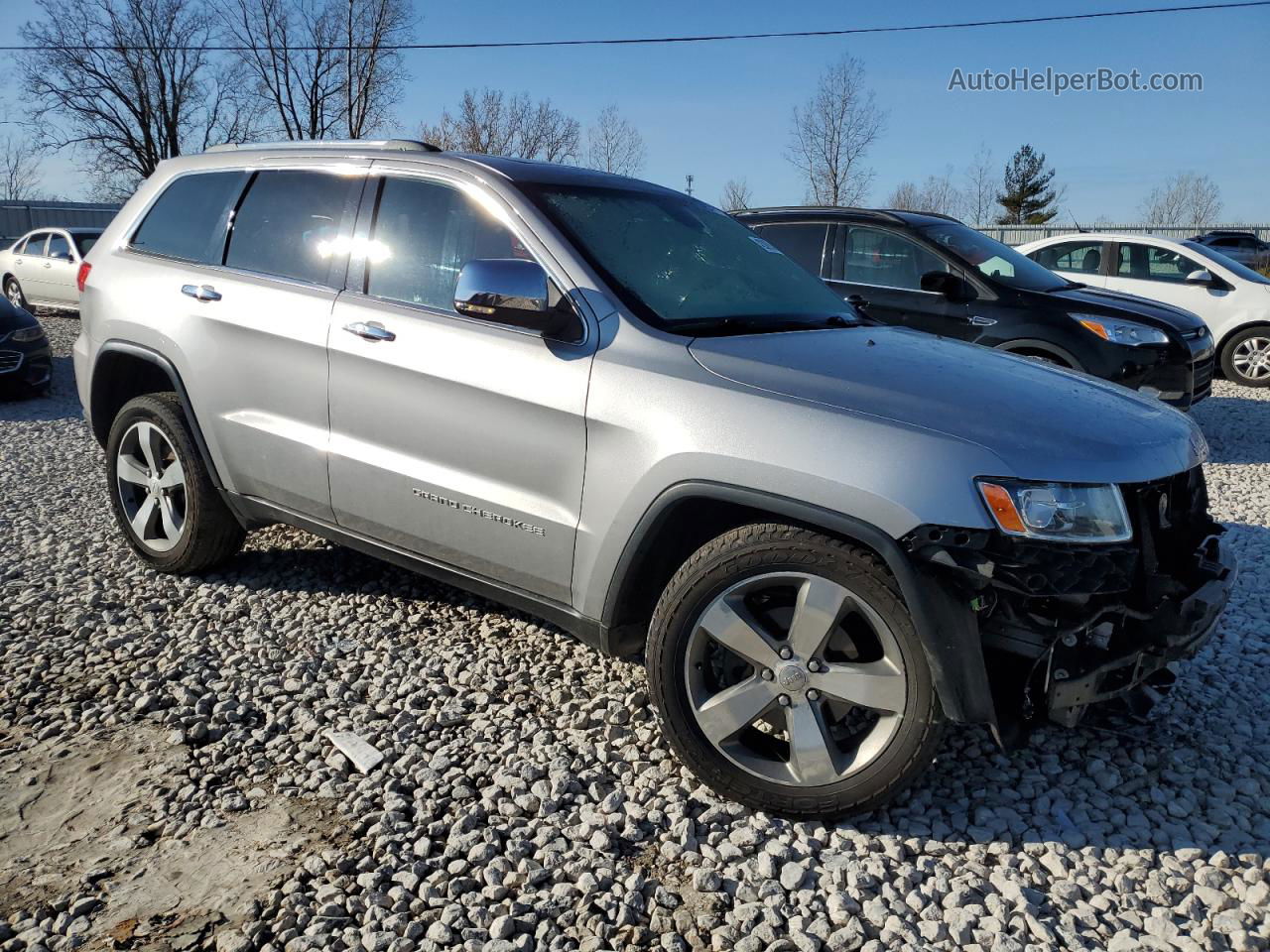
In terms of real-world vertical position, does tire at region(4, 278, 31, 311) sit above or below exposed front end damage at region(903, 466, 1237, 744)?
below

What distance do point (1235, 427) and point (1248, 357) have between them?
2596mm

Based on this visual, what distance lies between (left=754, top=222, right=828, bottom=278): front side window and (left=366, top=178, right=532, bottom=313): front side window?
15.2 feet

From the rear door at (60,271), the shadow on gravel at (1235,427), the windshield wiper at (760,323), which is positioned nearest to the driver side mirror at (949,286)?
the shadow on gravel at (1235,427)

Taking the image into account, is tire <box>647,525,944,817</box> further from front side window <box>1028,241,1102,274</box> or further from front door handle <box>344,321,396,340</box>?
front side window <box>1028,241,1102,274</box>

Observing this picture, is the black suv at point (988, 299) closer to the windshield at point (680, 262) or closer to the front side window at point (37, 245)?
the windshield at point (680, 262)

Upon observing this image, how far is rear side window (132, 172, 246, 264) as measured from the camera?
4266 millimetres

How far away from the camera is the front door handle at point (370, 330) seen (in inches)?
137

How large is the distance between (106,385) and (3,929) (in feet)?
9.72

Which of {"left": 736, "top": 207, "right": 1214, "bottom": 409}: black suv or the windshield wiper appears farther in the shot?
{"left": 736, "top": 207, "right": 1214, "bottom": 409}: black suv

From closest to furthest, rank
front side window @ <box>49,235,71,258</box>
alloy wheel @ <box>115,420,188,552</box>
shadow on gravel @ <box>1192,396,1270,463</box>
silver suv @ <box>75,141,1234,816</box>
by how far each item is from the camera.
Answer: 1. silver suv @ <box>75,141,1234,816</box>
2. alloy wheel @ <box>115,420,188,552</box>
3. shadow on gravel @ <box>1192,396,1270,463</box>
4. front side window @ <box>49,235,71,258</box>

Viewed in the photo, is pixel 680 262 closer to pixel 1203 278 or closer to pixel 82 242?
pixel 1203 278

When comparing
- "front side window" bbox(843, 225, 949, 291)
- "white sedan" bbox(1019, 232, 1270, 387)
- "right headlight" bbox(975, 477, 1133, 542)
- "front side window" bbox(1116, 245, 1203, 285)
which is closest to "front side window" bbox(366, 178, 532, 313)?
"right headlight" bbox(975, 477, 1133, 542)

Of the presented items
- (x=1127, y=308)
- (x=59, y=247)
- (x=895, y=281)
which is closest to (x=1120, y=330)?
(x=1127, y=308)

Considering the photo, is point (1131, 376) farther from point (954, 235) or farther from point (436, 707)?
point (436, 707)
